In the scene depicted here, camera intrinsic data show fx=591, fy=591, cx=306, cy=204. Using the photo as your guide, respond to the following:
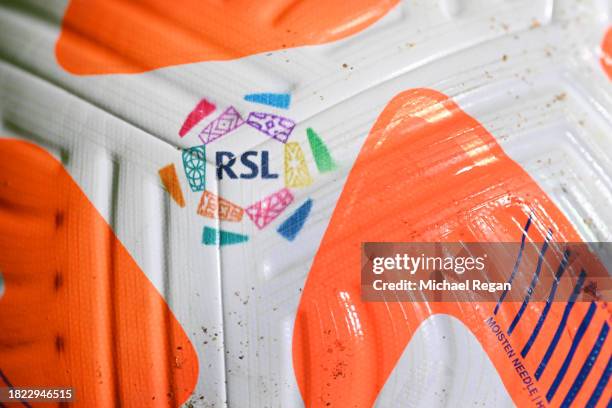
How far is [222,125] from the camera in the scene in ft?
2.75

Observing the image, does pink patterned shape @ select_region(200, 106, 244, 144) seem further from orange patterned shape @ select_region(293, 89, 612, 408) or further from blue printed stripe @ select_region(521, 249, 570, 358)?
blue printed stripe @ select_region(521, 249, 570, 358)

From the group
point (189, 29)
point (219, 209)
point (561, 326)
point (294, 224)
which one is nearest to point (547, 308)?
point (561, 326)

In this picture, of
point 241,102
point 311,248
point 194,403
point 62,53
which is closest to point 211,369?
point 194,403

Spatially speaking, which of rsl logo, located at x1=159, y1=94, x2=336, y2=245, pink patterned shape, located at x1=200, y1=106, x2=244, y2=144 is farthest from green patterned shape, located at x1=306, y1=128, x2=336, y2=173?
pink patterned shape, located at x1=200, y1=106, x2=244, y2=144

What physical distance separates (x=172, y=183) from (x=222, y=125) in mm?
108

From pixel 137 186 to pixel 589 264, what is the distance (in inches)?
25.9

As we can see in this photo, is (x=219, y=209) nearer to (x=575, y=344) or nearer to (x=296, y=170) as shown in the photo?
(x=296, y=170)

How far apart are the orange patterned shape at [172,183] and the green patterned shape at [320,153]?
7.7 inches

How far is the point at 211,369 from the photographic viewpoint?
32.8 inches

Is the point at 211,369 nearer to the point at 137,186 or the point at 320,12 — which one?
the point at 137,186

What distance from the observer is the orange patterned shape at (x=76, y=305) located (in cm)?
83

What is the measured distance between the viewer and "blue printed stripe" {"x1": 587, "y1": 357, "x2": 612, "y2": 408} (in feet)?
2.81

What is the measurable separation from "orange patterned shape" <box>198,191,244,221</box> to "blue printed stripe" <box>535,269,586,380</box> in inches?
18.9

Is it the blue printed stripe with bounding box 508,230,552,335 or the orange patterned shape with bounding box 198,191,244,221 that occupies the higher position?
the orange patterned shape with bounding box 198,191,244,221
